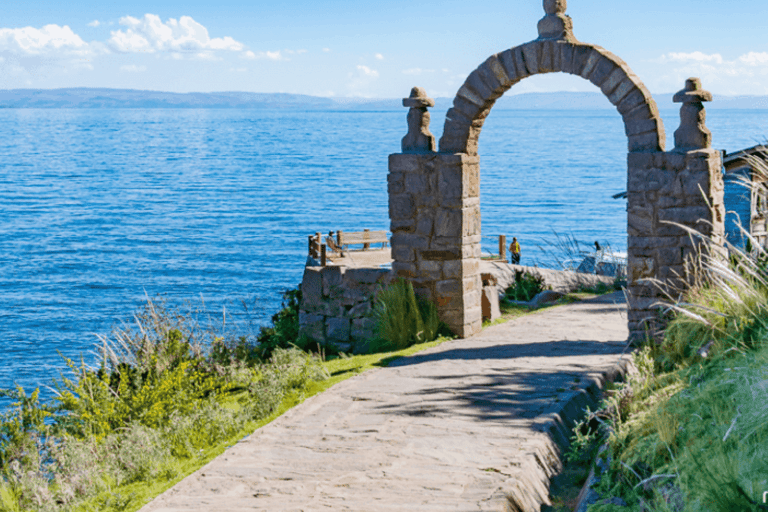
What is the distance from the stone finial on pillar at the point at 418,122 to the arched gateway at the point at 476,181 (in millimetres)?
14

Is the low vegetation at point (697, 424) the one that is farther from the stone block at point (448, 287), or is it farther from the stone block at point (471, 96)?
the stone block at point (471, 96)

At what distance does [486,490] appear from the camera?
520 centimetres

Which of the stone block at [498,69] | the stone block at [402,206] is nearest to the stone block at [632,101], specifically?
the stone block at [498,69]

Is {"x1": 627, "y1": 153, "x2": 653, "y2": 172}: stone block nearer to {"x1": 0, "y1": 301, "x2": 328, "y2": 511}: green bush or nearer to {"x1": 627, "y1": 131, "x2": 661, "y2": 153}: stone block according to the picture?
{"x1": 627, "y1": 131, "x2": 661, "y2": 153}: stone block

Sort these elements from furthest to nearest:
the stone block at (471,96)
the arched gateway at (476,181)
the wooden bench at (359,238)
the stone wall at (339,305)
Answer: the wooden bench at (359,238) → the stone wall at (339,305) → the stone block at (471,96) → the arched gateway at (476,181)

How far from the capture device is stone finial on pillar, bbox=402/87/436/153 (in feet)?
34.9

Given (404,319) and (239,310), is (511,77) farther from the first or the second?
(239,310)

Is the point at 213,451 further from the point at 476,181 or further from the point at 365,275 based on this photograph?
the point at 365,275

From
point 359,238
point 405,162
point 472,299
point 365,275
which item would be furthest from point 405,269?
point 359,238

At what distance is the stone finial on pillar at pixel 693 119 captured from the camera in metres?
9.22

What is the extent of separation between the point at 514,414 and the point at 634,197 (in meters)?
3.80

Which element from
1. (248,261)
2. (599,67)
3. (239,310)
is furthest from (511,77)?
(248,261)

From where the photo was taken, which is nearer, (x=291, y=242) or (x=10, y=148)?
(x=291, y=242)

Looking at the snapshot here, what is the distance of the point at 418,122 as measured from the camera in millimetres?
10688
